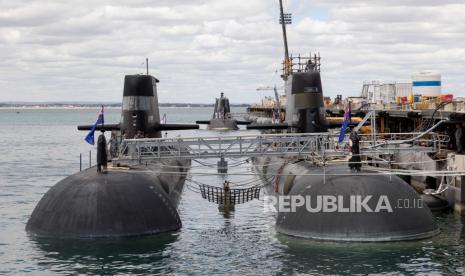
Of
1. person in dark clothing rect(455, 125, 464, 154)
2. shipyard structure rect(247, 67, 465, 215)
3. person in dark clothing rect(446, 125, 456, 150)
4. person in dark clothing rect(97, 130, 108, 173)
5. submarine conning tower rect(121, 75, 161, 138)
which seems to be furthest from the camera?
person in dark clothing rect(446, 125, 456, 150)

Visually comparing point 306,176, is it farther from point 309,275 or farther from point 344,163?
point 309,275

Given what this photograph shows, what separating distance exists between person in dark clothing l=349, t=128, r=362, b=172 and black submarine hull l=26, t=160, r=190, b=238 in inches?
338

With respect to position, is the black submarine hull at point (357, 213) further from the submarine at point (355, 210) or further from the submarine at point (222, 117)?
the submarine at point (222, 117)

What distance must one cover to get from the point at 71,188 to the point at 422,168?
23.9m

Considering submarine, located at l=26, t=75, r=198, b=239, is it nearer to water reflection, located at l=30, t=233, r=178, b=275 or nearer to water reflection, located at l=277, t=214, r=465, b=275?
water reflection, located at l=30, t=233, r=178, b=275

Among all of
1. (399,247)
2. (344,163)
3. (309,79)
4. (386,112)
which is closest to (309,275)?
(399,247)

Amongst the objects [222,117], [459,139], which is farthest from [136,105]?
[222,117]

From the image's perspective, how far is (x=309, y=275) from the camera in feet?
84.8

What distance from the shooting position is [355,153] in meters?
31.4

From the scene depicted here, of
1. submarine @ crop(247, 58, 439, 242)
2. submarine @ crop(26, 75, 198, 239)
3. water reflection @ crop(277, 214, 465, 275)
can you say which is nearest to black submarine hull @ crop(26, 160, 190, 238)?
submarine @ crop(26, 75, 198, 239)

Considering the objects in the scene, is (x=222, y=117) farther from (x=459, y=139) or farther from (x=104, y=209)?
(x=104, y=209)

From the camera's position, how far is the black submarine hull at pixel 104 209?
29.5 m

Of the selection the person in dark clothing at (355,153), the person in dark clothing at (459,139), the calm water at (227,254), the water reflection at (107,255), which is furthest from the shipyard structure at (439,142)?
the water reflection at (107,255)

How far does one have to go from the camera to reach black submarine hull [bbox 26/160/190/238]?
2953cm
